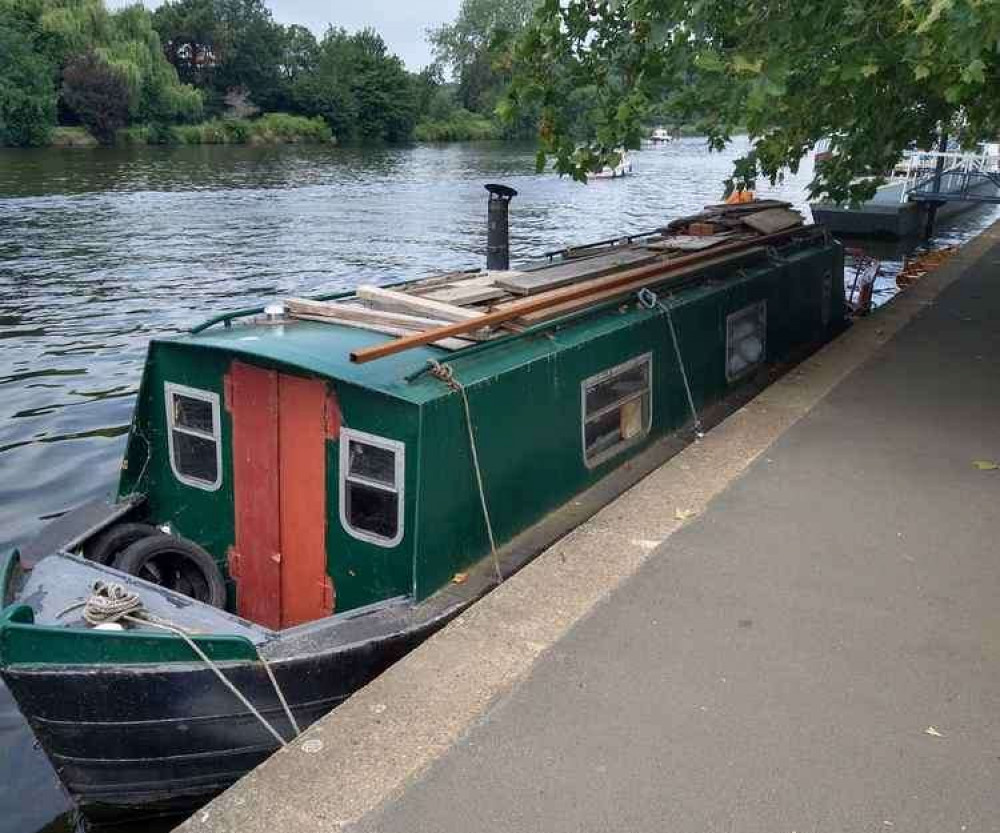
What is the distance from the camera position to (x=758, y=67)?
6609mm

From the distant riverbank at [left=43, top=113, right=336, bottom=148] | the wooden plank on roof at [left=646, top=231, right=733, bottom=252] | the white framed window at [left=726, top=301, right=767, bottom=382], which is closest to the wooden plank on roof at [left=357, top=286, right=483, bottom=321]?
the wooden plank on roof at [left=646, top=231, right=733, bottom=252]

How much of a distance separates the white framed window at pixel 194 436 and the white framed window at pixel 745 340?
196 inches

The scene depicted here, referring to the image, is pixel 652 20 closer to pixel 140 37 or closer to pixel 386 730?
pixel 386 730

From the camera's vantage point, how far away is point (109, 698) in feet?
16.3

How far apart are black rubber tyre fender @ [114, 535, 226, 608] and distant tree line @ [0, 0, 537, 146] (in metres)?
58.7

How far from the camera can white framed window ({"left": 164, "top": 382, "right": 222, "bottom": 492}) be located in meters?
6.48

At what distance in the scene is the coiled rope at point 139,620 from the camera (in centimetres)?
497

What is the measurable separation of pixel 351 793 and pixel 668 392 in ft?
17.1

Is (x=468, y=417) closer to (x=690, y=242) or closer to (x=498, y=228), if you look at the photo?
(x=690, y=242)

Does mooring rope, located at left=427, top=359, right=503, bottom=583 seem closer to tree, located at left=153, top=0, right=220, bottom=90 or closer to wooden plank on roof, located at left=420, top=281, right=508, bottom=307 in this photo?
wooden plank on roof, located at left=420, top=281, right=508, bottom=307

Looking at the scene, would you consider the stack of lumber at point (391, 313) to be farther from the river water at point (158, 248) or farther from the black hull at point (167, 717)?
the river water at point (158, 248)

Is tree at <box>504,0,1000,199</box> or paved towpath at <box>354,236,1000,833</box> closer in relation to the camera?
paved towpath at <box>354,236,1000,833</box>

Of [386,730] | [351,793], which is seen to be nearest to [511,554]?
[386,730]

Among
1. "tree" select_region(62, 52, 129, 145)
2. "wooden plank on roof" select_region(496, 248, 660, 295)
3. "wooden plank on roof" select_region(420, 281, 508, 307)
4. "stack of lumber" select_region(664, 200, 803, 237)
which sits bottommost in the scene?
"wooden plank on roof" select_region(420, 281, 508, 307)
